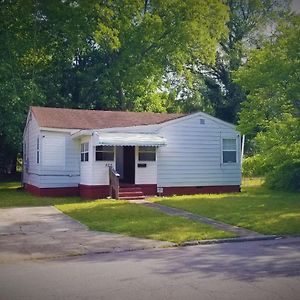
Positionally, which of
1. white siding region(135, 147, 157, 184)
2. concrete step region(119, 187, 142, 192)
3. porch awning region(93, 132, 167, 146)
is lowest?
concrete step region(119, 187, 142, 192)

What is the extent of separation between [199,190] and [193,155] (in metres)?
1.94

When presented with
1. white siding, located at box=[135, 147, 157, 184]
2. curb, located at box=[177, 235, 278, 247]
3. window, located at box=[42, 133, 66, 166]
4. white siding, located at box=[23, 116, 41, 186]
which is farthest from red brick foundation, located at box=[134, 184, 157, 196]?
curb, located at box=[177, 235, 278, 247]

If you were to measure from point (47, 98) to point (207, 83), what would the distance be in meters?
18.5

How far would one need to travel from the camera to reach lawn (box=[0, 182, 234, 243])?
11.1m

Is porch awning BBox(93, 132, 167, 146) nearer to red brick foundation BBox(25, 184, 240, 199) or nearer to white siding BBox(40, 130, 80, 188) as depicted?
red brick foundation BBox(25, 184, 240, 199)

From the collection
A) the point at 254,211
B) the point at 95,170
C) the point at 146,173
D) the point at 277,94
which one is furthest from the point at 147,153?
the point at 254,211

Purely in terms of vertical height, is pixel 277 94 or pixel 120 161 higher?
pixel 277 94

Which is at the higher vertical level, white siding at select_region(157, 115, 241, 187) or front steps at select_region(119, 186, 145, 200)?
white siding at select_region(157, 115, 241, 187)

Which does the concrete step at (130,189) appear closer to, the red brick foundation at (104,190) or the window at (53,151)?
the red brick foundation at (104,190)

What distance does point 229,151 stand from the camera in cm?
2395

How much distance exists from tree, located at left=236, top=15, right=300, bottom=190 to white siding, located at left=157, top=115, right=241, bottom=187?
7.73ft

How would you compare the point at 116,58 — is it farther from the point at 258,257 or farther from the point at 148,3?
the point at 258,257

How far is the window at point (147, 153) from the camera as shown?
22.2 meters

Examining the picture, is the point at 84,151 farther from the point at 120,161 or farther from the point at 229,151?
the point at 229,151
